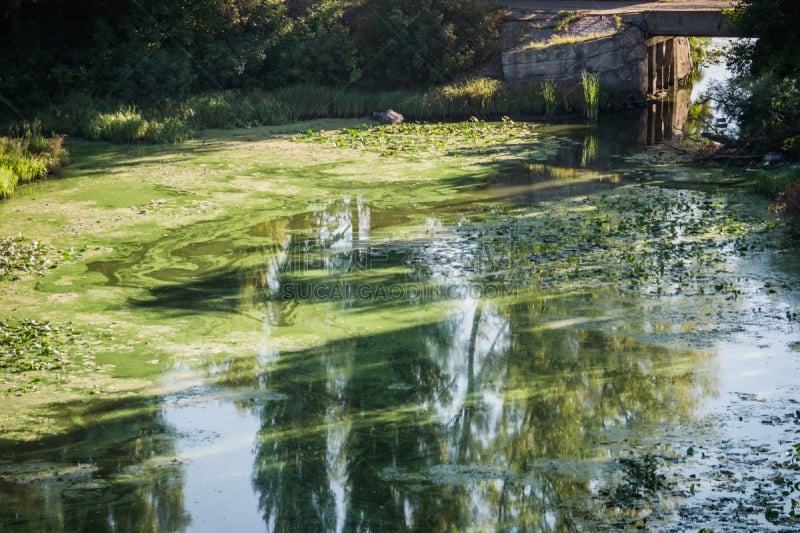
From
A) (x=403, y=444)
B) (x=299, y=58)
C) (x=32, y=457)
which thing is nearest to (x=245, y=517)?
(x=403, y=444)

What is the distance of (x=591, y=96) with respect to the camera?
21938 mm

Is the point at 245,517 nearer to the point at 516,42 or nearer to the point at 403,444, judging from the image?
the point at 403,444

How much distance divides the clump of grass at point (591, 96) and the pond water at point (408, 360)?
7061 mm

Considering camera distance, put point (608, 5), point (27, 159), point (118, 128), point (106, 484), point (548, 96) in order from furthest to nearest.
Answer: point (608, 5)
point (548, 96)
point (118, 128)
point (27, 159)
point (106, 484)

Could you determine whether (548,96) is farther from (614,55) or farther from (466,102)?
(614,55)

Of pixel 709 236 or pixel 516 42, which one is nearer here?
pixel 709 236

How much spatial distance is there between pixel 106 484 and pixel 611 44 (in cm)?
1938

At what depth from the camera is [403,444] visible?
23.5 feet

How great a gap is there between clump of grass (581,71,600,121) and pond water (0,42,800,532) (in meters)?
7.06

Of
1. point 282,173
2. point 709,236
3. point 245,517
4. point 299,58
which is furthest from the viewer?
point 299,58

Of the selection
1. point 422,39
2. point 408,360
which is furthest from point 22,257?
point 422,39

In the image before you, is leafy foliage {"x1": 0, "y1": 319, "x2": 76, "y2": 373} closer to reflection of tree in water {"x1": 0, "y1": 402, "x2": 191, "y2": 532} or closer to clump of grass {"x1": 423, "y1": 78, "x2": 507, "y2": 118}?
reflection of tree in water {"x1": 0, "y1": 402, "x2": 191, "y2": 532}

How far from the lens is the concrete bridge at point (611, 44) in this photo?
23.0 m

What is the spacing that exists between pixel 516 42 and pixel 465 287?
15.8m
